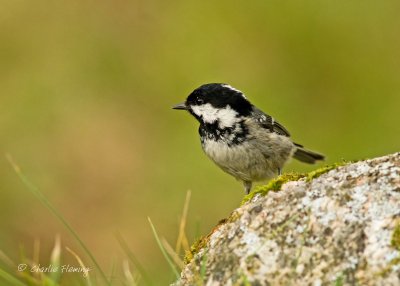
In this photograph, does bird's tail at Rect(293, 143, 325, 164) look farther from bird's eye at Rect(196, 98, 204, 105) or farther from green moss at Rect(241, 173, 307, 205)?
green moss at Rect(241, 173, 307, 205)

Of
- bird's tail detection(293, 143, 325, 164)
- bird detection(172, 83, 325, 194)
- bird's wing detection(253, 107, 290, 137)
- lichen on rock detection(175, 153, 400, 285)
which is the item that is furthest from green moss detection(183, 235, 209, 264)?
bird's tail detection(293, 143, 325, 164)

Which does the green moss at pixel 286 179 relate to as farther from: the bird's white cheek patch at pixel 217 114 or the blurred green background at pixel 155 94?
the blurred green background at pixel 155 94

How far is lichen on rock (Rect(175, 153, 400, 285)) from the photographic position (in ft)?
11.9

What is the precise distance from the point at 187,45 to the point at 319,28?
201 centimetres

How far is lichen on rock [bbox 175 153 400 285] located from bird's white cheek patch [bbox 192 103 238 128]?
3.07 meters

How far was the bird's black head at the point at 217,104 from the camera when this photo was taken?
24.3 feet

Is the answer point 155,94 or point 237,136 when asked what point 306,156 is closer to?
point 237,136

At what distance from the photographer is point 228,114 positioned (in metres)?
7.38

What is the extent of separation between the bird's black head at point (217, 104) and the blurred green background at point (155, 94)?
10.3ft

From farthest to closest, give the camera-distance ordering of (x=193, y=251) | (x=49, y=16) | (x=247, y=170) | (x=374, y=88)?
(x=49, y=16) → (x=374, y=88) → (x=247, y=170) → (x=193, y=251)

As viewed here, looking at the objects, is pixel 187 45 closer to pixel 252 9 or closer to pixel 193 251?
pixel 252 9

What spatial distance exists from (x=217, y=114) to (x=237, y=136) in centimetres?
28

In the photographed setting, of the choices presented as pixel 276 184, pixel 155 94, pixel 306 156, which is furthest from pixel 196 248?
pixel 155 94

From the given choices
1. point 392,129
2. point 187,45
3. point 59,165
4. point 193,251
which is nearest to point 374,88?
point 392,129
